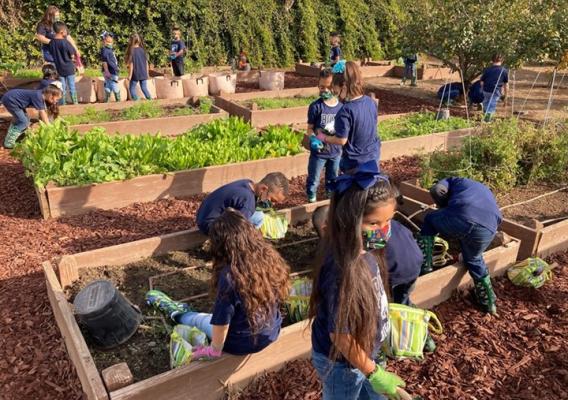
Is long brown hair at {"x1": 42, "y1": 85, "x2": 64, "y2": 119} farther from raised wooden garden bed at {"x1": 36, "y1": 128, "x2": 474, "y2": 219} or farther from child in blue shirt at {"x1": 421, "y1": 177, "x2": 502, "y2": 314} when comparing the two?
child in blue shirt at {"x1": 421, "y1": 177, "x2": 502, "y2": 314}

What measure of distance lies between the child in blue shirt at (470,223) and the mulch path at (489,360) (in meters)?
0.25

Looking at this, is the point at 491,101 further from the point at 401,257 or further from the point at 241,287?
the point at 241,287

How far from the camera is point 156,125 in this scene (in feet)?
27.4

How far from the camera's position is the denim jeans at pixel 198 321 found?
10.8 ft

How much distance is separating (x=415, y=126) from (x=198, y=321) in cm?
681

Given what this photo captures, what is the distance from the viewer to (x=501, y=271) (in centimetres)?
452

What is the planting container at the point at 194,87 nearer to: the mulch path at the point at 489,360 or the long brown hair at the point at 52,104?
the long brown hair at the point at 52,104

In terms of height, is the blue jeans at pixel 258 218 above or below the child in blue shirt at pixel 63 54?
below

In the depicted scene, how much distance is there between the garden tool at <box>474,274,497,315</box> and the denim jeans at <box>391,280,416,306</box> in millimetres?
752

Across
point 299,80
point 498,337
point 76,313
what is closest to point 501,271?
point 498,337

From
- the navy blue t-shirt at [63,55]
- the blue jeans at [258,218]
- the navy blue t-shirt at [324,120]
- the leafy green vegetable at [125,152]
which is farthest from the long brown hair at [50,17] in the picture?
the blue jeans at [258,218]

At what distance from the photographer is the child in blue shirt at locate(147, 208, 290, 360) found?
2703 mm

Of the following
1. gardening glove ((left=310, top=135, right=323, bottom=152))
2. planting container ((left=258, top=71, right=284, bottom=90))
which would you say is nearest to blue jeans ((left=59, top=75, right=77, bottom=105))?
planting container ((left=258, top=71, right=284, bottom=90))

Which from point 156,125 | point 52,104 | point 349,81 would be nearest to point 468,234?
point 349,81
